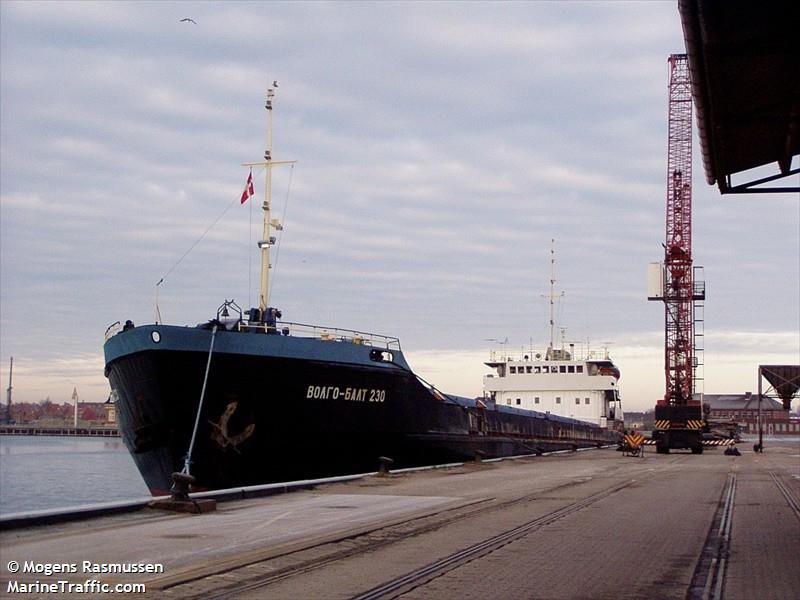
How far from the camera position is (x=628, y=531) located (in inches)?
468

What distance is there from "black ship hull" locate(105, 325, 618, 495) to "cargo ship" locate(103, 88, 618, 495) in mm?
25

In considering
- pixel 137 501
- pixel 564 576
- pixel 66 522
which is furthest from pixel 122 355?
pixel 564 576

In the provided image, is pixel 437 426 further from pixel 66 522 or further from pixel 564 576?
Answer: pixel 564 576

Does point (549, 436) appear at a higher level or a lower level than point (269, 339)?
lower

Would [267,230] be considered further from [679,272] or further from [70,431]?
[70,431]

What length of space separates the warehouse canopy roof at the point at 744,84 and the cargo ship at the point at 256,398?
11170 millimetres

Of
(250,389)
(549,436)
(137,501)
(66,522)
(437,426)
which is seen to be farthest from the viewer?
(549,436)

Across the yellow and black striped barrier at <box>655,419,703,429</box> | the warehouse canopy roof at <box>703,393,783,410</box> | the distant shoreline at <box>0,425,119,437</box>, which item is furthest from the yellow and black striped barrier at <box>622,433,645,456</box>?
the warehouse canopy roof at <box>703,393,783,410</box>

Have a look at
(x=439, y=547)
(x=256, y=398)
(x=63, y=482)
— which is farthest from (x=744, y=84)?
(x=63, y=482)

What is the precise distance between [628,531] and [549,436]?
3094cm

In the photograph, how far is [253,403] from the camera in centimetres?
1923

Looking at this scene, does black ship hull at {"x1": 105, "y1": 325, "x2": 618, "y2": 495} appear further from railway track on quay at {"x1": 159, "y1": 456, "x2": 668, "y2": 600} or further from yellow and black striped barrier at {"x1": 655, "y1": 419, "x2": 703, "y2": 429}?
yellow and black striped barrier at {"x1": 655, "y1": 419, "x2": 703, "y2": 429}

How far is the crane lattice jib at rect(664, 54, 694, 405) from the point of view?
183 feet

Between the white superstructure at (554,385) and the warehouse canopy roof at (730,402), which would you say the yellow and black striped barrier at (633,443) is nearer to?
the white superstructure at (554,385)
